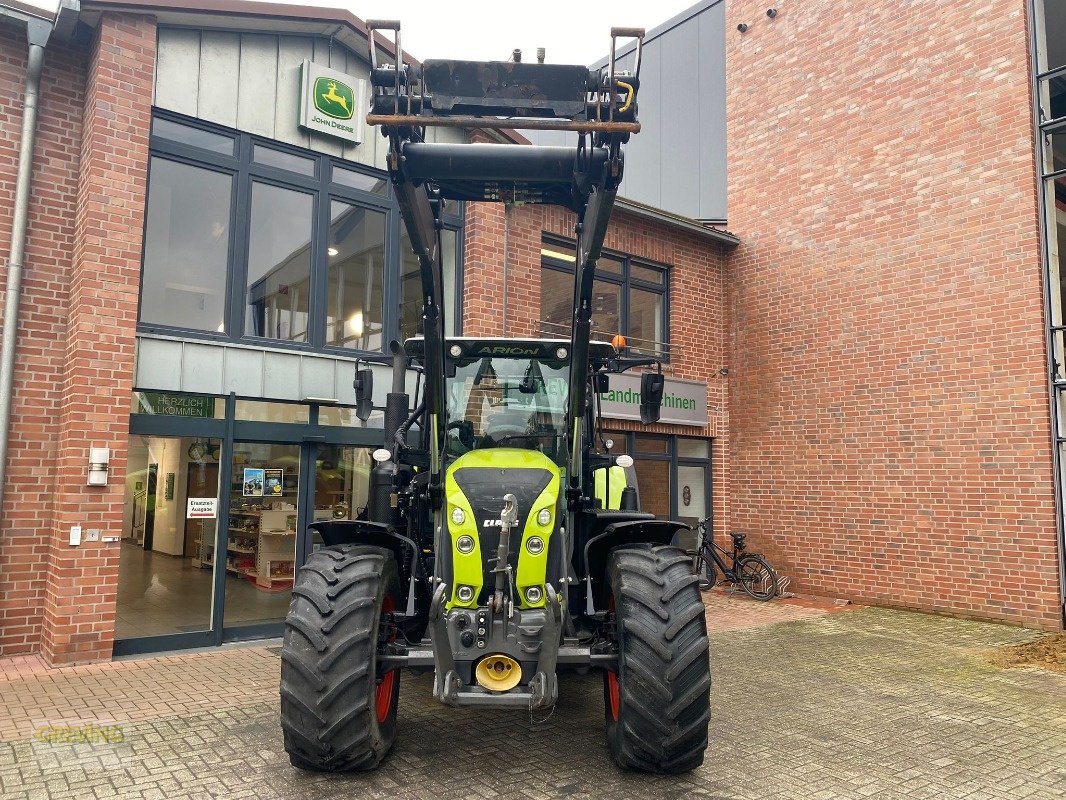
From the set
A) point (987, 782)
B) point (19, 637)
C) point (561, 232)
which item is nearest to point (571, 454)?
point (987, 782)

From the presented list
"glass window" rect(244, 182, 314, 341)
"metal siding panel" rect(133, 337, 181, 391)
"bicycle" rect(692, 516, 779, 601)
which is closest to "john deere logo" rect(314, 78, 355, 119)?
"glass window" rect(244, 182, 314, 341)

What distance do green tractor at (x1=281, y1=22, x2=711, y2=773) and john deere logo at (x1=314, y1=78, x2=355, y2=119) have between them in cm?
447

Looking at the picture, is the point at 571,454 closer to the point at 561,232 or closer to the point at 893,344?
the point at 561,232

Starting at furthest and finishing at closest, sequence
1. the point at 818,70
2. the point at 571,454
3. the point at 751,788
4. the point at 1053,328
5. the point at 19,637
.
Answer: the point at 818,70 → the point at 1053,328 → the point at 19,637 → the point at 571,454 → the point at 751,788

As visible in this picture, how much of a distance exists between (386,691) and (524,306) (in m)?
6.38

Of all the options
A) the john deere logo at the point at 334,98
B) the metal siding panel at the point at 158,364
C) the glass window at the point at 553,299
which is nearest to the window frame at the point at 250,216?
the metal siding panel at the point at 158,364

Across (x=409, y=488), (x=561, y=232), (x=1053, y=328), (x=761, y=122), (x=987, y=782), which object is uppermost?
(x=761, y=122)

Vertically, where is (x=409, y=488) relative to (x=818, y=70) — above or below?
below

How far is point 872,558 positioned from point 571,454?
292 inches

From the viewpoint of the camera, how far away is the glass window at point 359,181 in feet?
28.8

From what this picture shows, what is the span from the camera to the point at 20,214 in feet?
23.0

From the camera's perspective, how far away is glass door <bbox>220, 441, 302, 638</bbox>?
777 cm

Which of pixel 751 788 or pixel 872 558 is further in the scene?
pixel 872 558

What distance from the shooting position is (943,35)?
10180 mm
